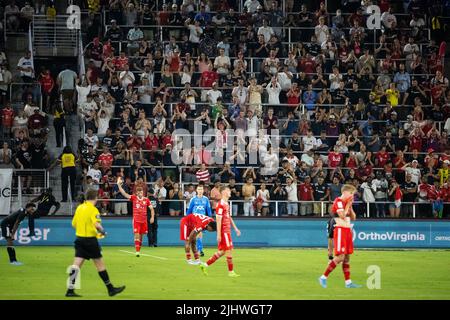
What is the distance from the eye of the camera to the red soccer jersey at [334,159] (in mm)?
39000

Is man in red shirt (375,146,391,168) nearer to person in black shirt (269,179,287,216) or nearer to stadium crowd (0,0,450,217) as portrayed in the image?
stadium crowd (0,0,450,217)

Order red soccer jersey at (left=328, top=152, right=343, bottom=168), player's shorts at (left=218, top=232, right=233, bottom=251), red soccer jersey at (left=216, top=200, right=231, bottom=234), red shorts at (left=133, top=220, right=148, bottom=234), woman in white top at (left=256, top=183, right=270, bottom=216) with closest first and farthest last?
1. player's shorts at (left=218, top=232, right=233, bottom=251)
2. red soccer jersey at (left=216, top=200, right=231, bottom=234)
3. red shorts at (left=133, top=220, right=148, bottom=234)
4. woman in white top at (left=256, top=183, right=270, bottom=216)
5. red soccer jersey at (left=328, top=152, right=343, bottom=168)

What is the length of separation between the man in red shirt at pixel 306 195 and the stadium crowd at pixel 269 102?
0.05 m

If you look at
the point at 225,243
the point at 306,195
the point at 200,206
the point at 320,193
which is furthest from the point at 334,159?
the point at 225,243

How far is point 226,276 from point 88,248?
661cm

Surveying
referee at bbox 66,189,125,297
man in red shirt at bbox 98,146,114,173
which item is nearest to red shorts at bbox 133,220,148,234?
man in red shirt at bbox 98,146,114,173

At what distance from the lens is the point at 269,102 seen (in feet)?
134

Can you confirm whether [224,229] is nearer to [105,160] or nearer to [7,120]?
[105,160]

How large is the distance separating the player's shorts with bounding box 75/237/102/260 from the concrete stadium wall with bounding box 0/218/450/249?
17428mm

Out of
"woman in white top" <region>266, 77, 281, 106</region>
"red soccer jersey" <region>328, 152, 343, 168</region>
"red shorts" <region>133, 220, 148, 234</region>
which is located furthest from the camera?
"woman in white top" <region>266, 77, 281, 106</region>

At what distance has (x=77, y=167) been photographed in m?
38.2

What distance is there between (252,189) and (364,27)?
1136 cm

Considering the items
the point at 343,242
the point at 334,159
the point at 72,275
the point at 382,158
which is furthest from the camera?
the point at 382,158

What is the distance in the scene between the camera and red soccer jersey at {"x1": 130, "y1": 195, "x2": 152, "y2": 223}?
33000 mm
